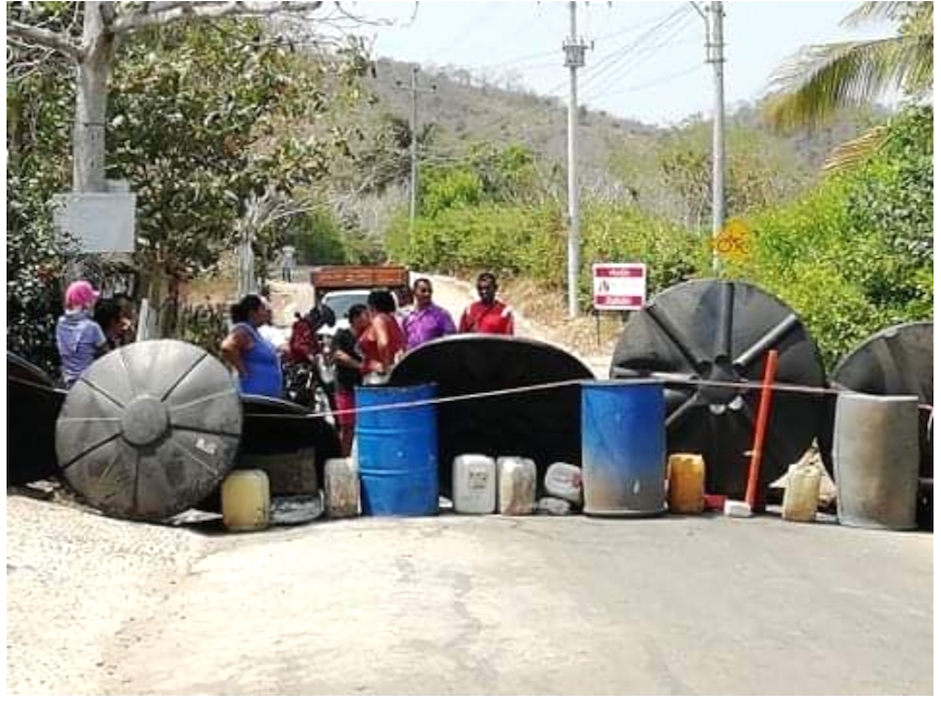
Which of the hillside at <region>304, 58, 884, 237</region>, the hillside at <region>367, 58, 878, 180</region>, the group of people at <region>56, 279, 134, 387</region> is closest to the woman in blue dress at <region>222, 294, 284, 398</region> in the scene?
the group of people at <region>56, 279, 134, 387</region>

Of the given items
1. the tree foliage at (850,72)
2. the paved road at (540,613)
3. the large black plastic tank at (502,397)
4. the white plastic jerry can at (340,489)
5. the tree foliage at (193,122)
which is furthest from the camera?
the tree foliage at (193,122)

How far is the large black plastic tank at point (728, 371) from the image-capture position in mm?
12398

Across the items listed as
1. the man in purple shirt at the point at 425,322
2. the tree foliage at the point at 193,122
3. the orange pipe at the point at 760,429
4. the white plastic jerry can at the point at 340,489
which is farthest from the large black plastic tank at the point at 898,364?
the tree foliage at the point at 193,122

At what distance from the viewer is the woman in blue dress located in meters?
12.6

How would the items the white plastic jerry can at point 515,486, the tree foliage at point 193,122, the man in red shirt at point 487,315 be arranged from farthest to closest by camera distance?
the tree foliage at point 193,122, the man in red shirt at point 487,315, the white plastic jerry can at point 515,486

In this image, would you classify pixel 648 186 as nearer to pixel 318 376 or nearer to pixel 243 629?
pixel 318 376

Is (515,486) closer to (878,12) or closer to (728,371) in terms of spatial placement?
(728,371)

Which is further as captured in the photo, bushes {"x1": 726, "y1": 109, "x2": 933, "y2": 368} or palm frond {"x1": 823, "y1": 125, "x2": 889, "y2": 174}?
palm frond {"x1": 823, "y1": 125, "x2": 889, "y2": 174}

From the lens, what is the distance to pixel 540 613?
8320 mm

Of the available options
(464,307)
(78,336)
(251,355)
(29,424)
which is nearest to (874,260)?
(251,355)

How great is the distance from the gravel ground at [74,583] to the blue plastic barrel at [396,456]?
140 cm

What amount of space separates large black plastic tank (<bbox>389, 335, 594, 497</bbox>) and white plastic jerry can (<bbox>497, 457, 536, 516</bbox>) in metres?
0.47

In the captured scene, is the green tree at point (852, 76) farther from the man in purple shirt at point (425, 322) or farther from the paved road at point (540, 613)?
the paved road at point (540, 613)

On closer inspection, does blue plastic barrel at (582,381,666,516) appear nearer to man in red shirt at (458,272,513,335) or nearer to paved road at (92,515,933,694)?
paved road at (92,515,933,694)
